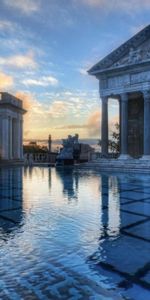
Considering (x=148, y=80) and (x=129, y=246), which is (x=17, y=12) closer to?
(x=148, y=80)

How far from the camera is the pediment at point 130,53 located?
Answer: 909 inches

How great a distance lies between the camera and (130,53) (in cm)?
2361

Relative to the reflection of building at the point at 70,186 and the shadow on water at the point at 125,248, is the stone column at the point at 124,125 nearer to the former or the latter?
the reflection of building at the point at 70,186

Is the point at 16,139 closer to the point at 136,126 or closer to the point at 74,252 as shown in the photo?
the point at 136,126

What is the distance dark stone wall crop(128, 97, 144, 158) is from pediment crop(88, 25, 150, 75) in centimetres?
475

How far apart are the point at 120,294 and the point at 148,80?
21.6m

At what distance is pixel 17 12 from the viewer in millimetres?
15062

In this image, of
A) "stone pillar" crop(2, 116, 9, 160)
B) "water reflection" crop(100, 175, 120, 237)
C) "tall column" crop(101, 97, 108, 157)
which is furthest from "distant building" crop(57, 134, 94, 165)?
"water reflection" crop(100, 175, 120, 237)

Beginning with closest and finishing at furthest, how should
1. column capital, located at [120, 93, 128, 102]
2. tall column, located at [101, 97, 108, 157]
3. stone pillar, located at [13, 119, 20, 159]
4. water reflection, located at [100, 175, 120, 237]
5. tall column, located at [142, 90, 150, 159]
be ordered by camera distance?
1. water reflection, located at [100, 175, 120, 237]
2. tall column, located at [142, 90, 150, 159]
3. column capital, located at [120, 93, 128, 102]
4. tall column, located at [101, 97, 108, 157]
5. stone pillar, located at [13, 119, 20, 159]

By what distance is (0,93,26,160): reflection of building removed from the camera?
87.9 feet

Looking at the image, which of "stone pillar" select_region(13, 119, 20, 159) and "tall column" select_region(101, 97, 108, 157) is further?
"stone pillar" select_region(13, 119, 20, 159)

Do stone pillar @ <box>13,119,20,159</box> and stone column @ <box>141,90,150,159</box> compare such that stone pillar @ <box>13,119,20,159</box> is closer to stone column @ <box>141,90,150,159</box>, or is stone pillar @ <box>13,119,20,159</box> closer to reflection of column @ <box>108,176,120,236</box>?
stone column @ <box>141,90,150,159</box>

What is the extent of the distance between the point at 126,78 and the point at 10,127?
10.5 meters

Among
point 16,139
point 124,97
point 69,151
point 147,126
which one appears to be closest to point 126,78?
point 124,97
